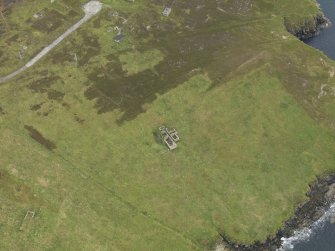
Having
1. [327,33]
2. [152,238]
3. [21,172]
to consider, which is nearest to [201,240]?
[152,238]

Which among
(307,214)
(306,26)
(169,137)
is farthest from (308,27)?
(307,214)

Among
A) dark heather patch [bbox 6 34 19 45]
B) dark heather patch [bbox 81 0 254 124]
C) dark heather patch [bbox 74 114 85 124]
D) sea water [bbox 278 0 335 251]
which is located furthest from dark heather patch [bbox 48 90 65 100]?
sea water [bbox 278 0 335 251]

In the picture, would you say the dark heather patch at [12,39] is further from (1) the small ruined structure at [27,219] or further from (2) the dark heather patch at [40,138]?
(1) the small ruined structure at [27,219]

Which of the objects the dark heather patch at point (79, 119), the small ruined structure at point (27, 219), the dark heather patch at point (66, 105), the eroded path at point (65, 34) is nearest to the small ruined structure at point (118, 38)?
the eroded path at point (65, 34)

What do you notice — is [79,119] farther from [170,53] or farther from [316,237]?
[316,237]

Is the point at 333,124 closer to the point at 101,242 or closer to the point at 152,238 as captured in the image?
the point at 152,238

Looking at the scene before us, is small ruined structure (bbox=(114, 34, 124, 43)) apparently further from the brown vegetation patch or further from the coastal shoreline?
the coastal shoreline
